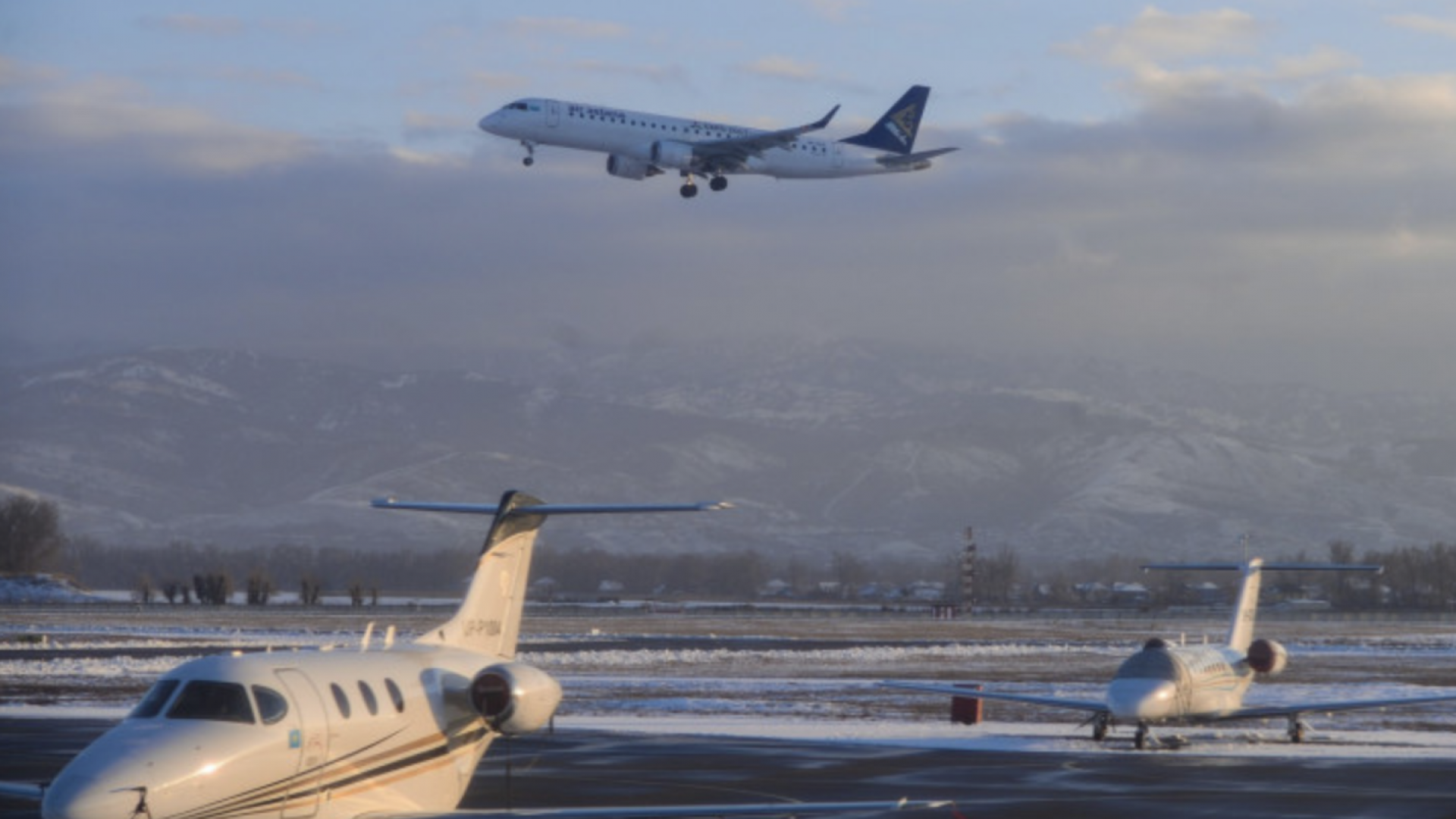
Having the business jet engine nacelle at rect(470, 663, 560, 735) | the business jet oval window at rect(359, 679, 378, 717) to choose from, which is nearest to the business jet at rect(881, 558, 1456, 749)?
the business jet engine nacelle at rect(470, 663, 560, 735)

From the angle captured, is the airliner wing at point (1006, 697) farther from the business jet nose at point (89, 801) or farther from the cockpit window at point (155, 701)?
the business jet nose at point (89, 801)

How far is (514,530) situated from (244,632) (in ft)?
214

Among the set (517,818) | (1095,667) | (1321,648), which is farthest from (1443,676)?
(517,818)

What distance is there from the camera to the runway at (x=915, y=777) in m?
30.5

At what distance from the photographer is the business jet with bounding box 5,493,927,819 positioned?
63.2 ft

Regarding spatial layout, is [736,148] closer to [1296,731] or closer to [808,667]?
[808,667]

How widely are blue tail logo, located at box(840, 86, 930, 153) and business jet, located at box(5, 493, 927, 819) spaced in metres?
66.6

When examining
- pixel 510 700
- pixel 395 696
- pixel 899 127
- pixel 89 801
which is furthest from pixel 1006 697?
pixel 899 127

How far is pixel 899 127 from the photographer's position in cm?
9238

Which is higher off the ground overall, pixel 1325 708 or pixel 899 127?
pixel 899 127

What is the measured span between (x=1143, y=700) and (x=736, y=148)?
40343 mm

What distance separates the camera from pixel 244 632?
88.6 m

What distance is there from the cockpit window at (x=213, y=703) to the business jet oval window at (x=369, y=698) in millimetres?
1586

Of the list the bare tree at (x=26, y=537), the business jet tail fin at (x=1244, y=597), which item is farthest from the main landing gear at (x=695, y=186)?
the bare tree at (x=26, y=537)
